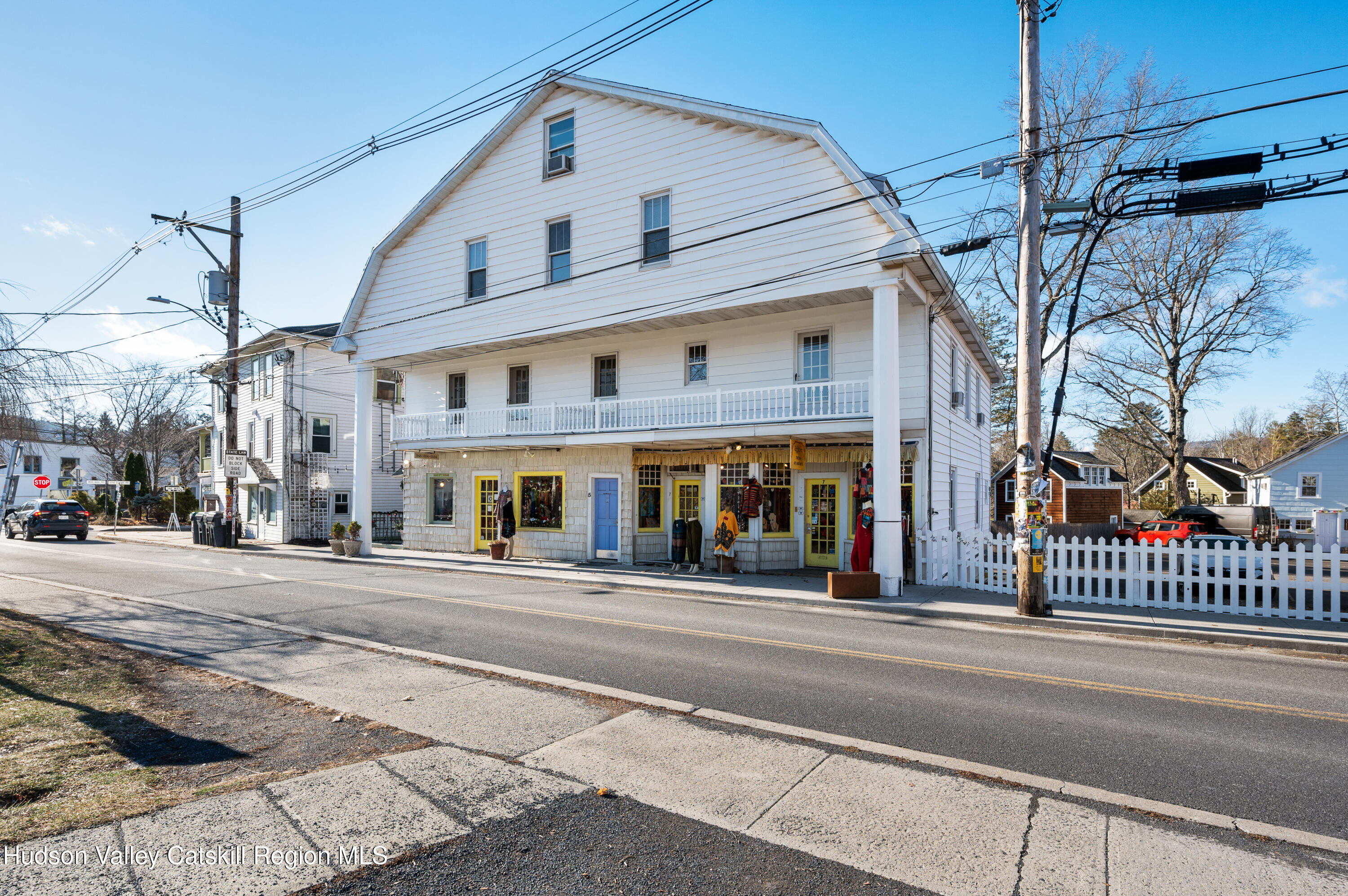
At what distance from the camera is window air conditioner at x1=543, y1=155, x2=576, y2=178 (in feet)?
63.6

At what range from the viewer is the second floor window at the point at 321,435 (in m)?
31.0

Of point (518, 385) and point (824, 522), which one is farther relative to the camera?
point (518, 385)

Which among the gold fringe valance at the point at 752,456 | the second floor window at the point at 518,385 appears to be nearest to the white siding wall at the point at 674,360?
the second floor window at the point at 518,385

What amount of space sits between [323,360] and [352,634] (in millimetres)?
24965

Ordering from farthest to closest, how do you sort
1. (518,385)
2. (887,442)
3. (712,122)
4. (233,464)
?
(233,464)
(518,385)
(712,122)
(887,442)

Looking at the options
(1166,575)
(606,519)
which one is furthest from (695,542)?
(1166,575)

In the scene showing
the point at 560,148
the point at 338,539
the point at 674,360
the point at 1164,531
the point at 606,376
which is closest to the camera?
the point at 674,360

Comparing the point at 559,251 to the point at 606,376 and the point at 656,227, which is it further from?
the point at 606,376

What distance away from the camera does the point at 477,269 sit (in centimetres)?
2141

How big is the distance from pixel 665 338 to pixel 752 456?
4.03 metres

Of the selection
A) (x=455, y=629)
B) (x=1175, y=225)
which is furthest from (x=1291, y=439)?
(x=455, y=629)

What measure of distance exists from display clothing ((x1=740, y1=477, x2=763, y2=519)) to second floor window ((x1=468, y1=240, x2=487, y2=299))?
9609mm

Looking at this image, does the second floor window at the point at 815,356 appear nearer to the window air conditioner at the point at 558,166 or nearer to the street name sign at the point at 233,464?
the window air conditioner at the point at 558,166

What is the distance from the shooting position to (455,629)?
10.1 meters
